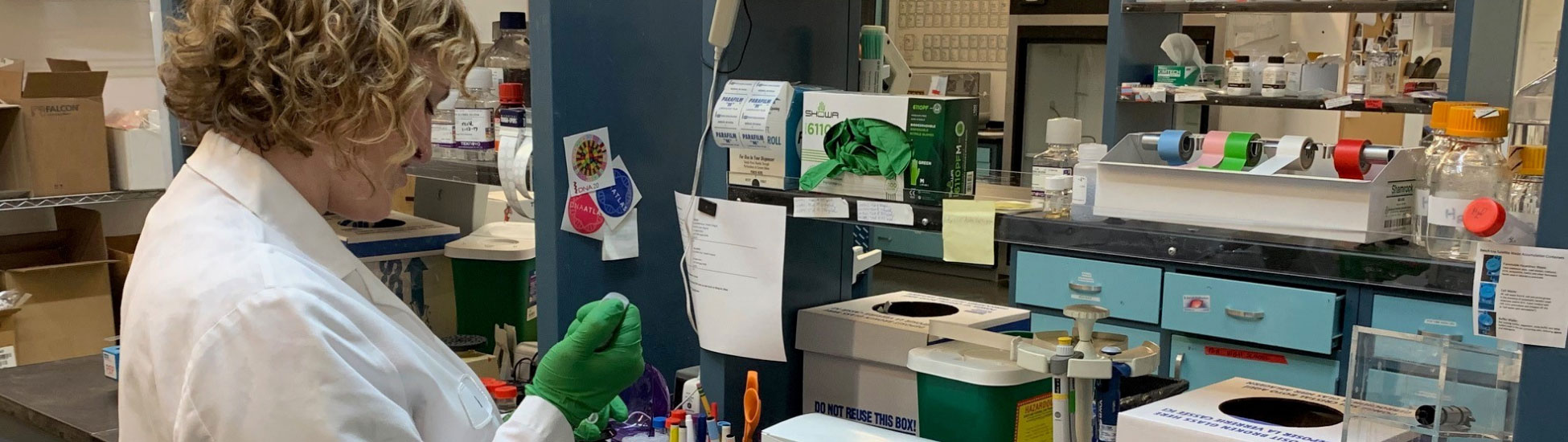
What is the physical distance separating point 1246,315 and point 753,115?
212cm

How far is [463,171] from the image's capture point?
2.11 metres

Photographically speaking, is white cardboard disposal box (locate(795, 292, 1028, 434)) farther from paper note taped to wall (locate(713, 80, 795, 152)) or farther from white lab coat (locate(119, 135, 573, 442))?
white lab coat (locate(119, 135, 573, 442))

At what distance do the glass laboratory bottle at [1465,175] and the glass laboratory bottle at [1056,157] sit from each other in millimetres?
396

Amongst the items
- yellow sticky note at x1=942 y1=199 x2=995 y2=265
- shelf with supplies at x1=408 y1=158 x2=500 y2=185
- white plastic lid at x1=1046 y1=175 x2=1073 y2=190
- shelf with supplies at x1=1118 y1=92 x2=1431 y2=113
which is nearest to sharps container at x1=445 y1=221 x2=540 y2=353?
shelf with supplies at x1=408 y1=158 x2=500 y2=185

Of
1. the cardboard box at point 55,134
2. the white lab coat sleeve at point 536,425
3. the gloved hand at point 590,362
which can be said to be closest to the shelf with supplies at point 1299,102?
the gloved hand at point 590,362

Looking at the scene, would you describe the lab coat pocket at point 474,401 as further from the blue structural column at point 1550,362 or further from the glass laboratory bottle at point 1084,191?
the blue structural column at point 1550,362

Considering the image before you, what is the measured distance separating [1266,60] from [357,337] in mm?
3452

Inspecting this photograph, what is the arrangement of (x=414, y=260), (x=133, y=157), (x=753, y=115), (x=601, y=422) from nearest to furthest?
1. (x=753, y=115)
2. (x=601, y=422)
3. (x=414, y=260)
4. (x=133, y=157)

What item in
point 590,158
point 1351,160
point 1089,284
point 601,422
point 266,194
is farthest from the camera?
point 1089,284

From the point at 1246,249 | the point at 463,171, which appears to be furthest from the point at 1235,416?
the point at 463,171

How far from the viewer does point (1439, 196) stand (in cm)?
110

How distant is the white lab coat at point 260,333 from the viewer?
→ 0.94 m

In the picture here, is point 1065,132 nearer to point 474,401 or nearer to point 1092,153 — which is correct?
point 1092,153

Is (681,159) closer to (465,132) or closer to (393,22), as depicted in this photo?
(465,132)
